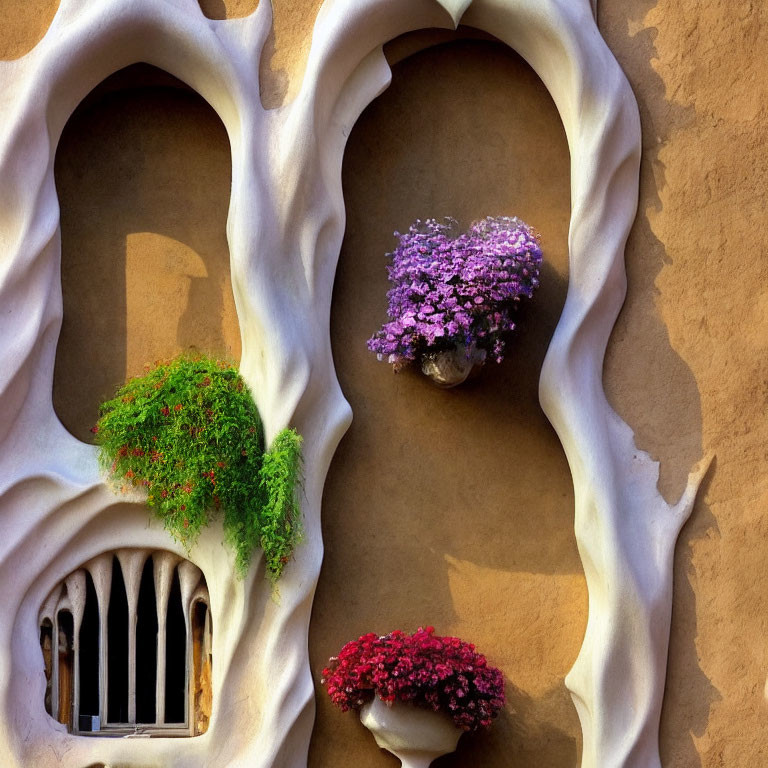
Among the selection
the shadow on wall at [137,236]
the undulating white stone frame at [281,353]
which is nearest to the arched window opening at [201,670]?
the undulating white stone frame at [281,353]

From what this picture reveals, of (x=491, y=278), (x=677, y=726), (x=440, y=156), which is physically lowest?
(x=677, y=726)

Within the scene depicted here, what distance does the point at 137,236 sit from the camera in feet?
23.4

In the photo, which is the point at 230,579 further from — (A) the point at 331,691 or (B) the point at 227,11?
(B) the point at 227,11

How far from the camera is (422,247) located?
A: 6715 millimetres

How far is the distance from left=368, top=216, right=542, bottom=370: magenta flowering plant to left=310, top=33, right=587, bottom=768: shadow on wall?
0.91ft

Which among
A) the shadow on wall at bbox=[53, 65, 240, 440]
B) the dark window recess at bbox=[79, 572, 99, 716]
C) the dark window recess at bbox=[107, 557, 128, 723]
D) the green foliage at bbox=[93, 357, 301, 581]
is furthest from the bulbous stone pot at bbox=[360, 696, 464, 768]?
the shadow on wall at bbox=[53, 65, 240, 440]

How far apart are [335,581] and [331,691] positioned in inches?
21.9

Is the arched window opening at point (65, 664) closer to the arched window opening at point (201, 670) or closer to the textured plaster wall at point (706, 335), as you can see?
the arched window opening at point (201, 670)

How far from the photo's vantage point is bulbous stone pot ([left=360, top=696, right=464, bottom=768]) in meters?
6.28

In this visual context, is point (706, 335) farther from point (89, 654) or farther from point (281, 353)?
point (89, 654)

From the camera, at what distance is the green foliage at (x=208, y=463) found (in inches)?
256

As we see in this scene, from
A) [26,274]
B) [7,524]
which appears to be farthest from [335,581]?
[26,274]

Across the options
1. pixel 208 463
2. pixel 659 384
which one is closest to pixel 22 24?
pixel 208 463

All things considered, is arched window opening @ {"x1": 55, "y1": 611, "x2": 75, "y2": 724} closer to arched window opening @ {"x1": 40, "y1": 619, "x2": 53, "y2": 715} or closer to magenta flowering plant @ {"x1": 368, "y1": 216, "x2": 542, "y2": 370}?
arched window opening @ {"x1": 40, "y1": 619, "x2": 53, "y2": 715}
